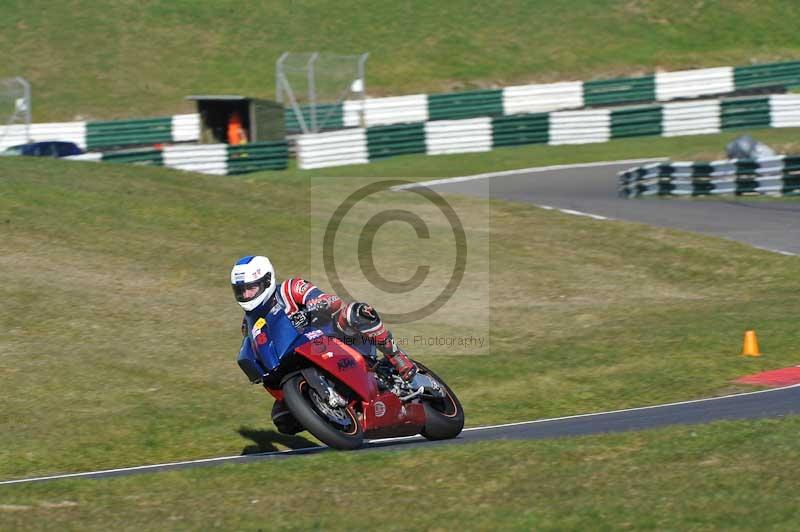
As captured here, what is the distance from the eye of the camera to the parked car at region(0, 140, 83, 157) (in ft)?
108

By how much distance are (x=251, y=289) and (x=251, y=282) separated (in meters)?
0.06

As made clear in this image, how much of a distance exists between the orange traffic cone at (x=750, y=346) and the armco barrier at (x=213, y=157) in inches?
791

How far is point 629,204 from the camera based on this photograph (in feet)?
82.8

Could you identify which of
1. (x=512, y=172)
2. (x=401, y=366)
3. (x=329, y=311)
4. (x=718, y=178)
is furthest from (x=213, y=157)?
(x=329, y=311)

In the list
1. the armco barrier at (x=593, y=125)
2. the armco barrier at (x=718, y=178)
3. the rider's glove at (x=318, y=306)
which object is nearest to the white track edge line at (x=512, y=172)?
the armco barrier at (x=593, y=125)

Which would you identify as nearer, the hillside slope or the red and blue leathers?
the red and blue leathers

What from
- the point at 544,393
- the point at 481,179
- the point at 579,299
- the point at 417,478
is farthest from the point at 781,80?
the point at 417,478

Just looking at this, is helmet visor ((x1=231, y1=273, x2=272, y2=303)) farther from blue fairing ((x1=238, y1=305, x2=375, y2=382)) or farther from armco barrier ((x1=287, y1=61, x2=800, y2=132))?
armco barrier ((x1=287, y1=61, x2=800, y2=132))

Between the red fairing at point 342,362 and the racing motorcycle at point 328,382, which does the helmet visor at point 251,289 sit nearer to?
the racing motorcycle at point 328,382

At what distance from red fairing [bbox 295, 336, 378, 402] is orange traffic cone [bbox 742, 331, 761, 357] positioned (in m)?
6.05

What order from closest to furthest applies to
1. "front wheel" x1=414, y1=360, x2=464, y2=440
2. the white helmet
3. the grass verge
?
the grass verge → the white helmet → "front wheel" x1=414, y1=360, x2=464, y2=440

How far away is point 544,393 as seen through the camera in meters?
12.7

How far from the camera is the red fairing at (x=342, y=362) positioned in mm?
8914

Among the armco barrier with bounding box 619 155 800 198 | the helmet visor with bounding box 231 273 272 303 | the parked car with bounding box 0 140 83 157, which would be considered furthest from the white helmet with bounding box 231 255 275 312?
the parked car with bounding box 0 140 83 157
